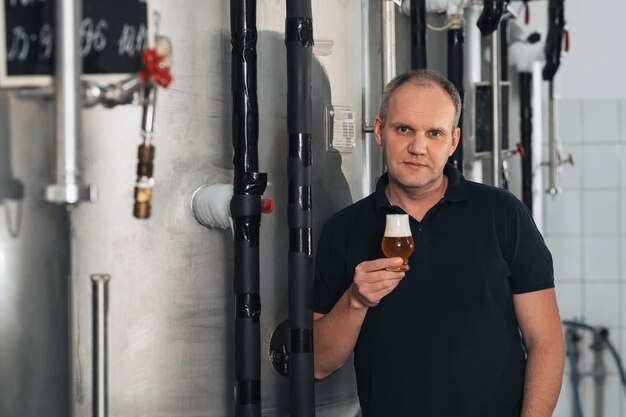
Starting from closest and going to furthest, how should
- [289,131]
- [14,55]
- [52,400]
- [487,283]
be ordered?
1. [14,55]
2. [52,400]
3. [289,131]
4. [487,283]

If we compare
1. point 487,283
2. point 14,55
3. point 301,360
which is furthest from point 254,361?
point 14,55

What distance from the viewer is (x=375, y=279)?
1644 mm

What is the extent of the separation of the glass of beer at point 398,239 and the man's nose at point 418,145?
7.7 inches

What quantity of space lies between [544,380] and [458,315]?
0.69 ft

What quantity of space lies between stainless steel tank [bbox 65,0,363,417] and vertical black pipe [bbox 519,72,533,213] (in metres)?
2.41

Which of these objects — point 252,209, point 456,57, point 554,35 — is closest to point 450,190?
point 252,209

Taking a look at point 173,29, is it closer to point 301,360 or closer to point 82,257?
point 82,257

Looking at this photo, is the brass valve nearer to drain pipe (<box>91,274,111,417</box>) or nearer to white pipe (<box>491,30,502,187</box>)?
drain pipe (<box>91,274,111,417</box>)

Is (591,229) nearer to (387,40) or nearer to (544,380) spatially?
(387,40)

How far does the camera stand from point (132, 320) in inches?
52.9

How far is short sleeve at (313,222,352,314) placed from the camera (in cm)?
188

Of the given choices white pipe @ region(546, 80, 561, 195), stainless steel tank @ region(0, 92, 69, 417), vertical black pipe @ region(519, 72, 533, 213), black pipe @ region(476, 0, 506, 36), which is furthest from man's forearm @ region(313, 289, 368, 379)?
white pipe @ region(546, 80, 561, 195)

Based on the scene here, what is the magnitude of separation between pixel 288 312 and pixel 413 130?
44cm

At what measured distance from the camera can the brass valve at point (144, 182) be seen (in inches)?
50.6
